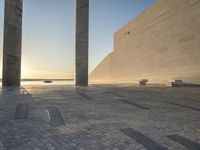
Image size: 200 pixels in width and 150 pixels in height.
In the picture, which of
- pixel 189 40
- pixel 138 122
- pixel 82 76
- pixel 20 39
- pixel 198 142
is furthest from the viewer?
pixel 189 40

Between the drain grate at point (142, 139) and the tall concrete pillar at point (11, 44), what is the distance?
50.2 ft

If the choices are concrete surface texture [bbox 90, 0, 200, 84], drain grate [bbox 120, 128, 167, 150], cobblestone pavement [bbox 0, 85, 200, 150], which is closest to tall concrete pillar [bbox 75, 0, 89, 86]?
concrete surface texture [bbox 90, 0, 200, 84]

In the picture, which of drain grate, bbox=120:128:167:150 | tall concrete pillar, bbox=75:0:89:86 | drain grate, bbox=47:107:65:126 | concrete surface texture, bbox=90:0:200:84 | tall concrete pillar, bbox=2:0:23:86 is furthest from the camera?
concrete surface texture, bbox=90:0:200:84

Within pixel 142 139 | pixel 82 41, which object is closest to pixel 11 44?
pixel 82 41

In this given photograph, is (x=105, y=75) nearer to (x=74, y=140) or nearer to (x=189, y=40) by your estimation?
(x=189, y=40)

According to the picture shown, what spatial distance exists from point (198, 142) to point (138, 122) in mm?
1596

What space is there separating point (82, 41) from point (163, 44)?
483 inches

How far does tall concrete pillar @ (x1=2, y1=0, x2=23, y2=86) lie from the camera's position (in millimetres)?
16656

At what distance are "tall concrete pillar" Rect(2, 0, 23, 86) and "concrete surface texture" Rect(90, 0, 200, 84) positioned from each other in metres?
17.5

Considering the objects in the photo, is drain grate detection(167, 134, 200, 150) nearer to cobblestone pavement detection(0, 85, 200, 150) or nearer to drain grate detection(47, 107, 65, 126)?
cobblestone pavement detection(0, 85, 200, 150)

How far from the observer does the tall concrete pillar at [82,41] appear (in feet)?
63.3

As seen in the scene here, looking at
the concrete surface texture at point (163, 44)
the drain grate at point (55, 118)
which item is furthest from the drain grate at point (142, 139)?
the concrete surface texture at point (163, 44)

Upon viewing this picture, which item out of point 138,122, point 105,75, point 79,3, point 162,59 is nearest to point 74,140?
point 138,122

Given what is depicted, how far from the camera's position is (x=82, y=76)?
19438mm
